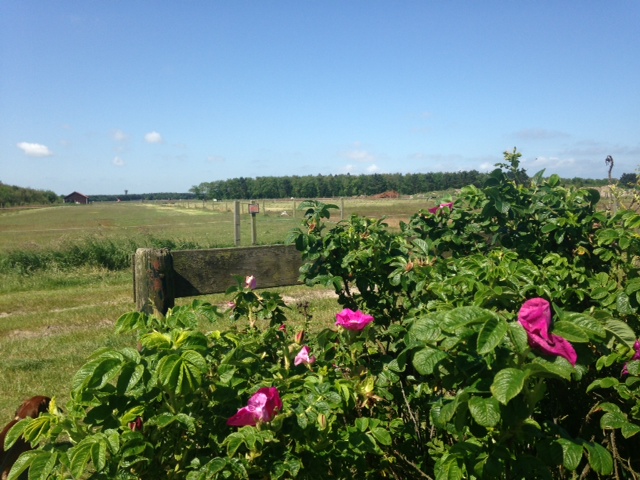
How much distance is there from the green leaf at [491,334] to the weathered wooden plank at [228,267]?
174 centimetres

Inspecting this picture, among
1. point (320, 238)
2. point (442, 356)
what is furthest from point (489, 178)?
point (442, 356)

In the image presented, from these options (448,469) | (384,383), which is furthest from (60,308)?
(448,469)

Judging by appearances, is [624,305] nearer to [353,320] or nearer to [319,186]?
[353,320]

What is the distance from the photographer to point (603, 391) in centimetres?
197

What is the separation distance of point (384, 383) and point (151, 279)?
50.1 inches

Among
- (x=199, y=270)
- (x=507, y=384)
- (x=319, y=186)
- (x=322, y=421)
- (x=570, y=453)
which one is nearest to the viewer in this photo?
(x=507, y=384)

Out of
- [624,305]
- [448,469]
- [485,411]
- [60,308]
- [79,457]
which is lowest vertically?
[60,308]

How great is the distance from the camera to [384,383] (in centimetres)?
191

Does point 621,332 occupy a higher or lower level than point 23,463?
higher

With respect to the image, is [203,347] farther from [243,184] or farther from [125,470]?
[243,184]

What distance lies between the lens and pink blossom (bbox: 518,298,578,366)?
49.8 inches

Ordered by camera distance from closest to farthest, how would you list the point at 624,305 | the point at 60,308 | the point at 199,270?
the point at 624,305 < the point at 199,270 < the point at 60,308

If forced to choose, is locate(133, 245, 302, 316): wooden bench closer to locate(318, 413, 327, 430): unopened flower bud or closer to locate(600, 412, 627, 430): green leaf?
locate(318, 413, 327, 430): unopened flower bud

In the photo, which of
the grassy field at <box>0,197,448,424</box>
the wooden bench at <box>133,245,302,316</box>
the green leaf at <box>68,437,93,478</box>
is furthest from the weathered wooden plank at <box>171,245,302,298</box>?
the green leaf at <box>68,437,93,478</box>
